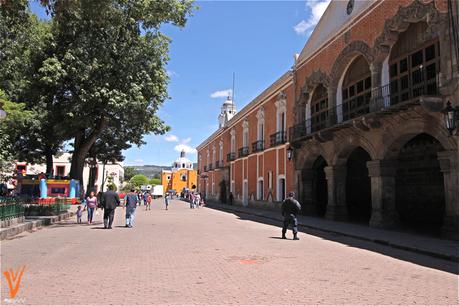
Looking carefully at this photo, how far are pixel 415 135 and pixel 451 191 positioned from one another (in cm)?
302

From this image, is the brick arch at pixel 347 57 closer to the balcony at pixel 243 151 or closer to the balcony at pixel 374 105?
the balcony at pixel 374 105

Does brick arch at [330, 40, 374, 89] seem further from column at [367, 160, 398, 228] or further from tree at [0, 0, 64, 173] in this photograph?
tree at [0, 0, 64, 173]

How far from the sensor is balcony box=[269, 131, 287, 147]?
95.9 feet

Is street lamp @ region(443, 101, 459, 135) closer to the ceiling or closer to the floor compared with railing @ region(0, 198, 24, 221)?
closer to the ceiling

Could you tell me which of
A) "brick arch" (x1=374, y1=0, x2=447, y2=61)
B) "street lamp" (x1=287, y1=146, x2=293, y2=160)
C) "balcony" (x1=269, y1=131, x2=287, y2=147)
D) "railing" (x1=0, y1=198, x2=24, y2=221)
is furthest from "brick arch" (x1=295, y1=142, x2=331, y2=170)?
"railing" (x1=0, y1=198, x2=24, y2=221)

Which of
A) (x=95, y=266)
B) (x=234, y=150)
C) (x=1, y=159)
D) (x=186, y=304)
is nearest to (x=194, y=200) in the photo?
(x=234, y=150)

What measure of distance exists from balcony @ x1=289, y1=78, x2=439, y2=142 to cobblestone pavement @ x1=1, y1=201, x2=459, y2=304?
19.9 ft

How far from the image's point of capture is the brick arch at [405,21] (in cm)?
1409

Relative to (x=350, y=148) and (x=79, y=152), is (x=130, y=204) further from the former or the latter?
(x=79, y=152)

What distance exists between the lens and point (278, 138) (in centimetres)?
3025

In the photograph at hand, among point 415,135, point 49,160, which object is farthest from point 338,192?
point 49,160

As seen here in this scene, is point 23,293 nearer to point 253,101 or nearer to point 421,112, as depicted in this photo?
point 421,112

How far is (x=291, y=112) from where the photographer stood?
28.1m

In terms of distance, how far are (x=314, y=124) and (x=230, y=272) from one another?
737 inches
